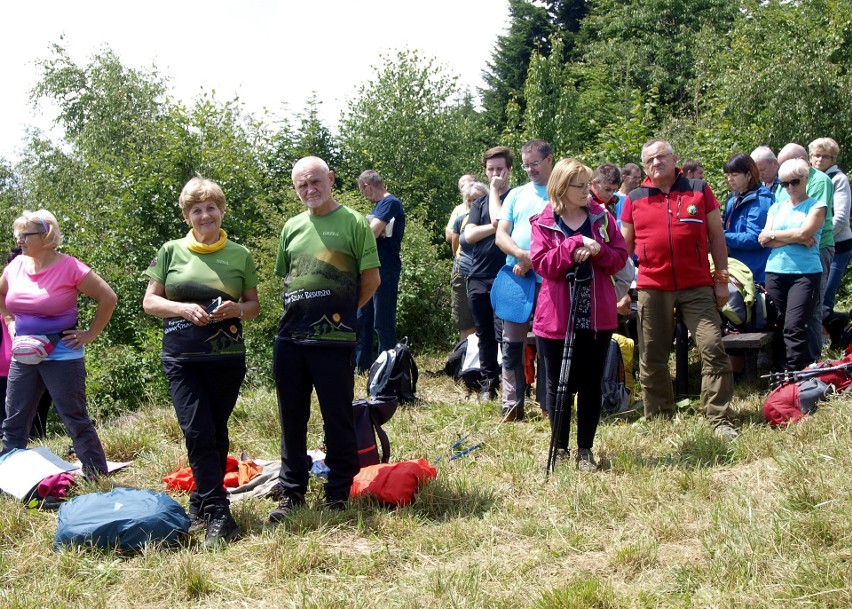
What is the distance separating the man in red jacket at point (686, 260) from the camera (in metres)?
5.96

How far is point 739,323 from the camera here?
7082mm

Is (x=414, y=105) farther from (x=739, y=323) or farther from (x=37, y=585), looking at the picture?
(x=37, y=585)

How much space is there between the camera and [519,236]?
21.7ft

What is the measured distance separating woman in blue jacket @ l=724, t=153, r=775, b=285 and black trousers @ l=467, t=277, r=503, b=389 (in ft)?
7.08

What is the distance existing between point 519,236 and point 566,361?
5.38 feet

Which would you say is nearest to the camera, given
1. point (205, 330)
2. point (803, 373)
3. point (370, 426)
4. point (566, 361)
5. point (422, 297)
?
point (205, 330)

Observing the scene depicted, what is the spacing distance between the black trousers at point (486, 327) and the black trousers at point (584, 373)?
1.61m

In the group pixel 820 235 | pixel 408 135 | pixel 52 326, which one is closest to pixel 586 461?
pixel 820 235

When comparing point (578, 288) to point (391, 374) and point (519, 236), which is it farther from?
point (391, 374)

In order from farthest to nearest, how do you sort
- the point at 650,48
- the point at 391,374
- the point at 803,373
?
the point at 650,48
the point at 391,374
the point at 803,373

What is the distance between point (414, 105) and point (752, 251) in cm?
1523

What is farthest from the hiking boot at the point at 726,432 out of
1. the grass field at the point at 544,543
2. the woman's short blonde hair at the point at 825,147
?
the woman's short blonde hair at the point at 825,147

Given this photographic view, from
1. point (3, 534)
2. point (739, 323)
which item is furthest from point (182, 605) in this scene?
point (739, 323)

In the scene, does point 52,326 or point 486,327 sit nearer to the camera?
point 52,326
